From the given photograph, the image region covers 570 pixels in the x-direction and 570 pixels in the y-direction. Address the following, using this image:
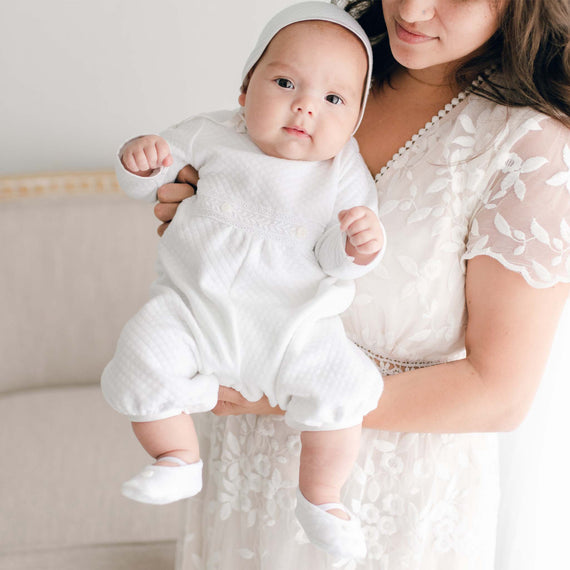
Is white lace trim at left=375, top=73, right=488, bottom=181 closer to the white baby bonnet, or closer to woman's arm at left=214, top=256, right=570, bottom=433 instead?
the white baby bonnet

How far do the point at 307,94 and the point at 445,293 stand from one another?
381mm

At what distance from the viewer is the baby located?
1075 millimetres

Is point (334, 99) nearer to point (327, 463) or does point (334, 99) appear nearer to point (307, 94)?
point (307, 94)

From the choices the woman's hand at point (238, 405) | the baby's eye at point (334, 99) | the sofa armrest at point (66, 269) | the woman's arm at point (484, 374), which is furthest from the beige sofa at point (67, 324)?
the baby's eye at point (334, 99)

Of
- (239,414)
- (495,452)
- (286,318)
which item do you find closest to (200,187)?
(286,318)

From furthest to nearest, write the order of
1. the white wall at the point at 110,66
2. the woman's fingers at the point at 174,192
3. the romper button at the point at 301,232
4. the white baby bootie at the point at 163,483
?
the white wall at the point at 110,66 → the woman's fingers at the point at 174,192 → the romper button at the point at 301,232 → the white baby bootie at the point at 163,483

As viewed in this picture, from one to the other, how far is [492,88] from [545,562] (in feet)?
3.33

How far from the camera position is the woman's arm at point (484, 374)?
108 cm

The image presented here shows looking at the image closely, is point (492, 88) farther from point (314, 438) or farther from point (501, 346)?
point (314, 438)

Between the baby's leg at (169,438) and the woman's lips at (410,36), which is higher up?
the woman's lips at (410,36)

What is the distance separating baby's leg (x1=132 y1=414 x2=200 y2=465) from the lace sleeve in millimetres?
523

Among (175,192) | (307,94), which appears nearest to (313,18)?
(307,94)

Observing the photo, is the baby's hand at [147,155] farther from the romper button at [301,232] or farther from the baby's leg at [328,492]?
the baby's leg at [328,492]

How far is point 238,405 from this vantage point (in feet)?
3.90
